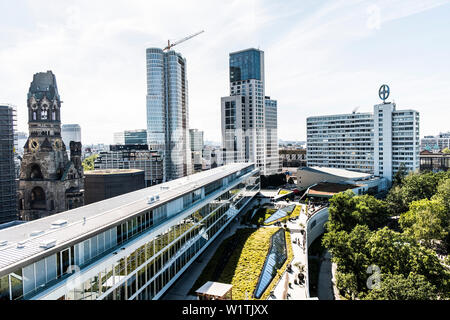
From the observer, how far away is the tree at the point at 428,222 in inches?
1410

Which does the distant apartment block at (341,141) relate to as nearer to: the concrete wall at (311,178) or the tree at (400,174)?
the tree at (400,174)

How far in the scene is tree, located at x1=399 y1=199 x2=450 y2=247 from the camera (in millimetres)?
35812

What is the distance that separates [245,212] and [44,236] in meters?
41.5

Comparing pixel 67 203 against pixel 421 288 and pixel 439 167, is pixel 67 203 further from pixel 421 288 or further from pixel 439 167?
pixel 439 167

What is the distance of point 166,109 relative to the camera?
103 m

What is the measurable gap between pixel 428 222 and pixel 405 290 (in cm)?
2005

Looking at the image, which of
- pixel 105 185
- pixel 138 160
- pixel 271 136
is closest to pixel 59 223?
pixel 105 185

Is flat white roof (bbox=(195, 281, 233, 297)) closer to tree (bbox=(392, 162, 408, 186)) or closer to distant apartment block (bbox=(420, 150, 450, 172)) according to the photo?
tree (bbox=(392, 162, 408, 186))

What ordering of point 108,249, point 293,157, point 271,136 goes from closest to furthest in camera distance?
point 108,249 < point 271,136 < point 293,157

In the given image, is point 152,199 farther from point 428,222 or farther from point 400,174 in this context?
point 400,174

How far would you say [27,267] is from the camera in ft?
43.3

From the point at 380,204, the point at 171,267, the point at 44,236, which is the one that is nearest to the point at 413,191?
the point at 380,204

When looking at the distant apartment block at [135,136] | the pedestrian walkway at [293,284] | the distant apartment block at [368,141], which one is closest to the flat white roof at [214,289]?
the pedestrian walkway at [293,284]

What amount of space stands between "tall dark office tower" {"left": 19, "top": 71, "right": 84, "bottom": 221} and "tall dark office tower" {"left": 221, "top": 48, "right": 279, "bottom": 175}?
2406 inches
